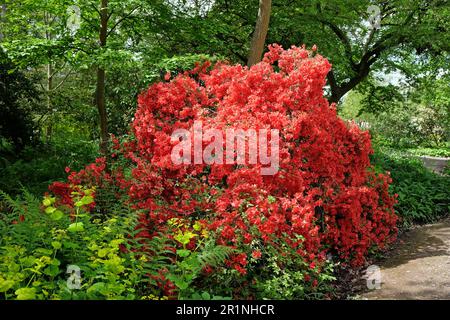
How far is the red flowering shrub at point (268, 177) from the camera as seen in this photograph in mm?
5105

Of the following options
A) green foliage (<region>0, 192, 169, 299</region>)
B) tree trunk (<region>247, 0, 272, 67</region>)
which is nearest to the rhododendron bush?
green foliage (<region>0, 192, 169, 299</region>)

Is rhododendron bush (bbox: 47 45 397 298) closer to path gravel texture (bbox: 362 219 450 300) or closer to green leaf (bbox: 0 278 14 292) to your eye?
path gravel texture (bbox: 362 219 450 300)

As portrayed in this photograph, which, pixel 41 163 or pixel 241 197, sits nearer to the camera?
pixel 241 197

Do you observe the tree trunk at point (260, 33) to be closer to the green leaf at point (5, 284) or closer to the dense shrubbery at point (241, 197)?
the dense shrubbery at point (241, 197)

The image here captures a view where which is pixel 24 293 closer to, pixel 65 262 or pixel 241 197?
pixel 65 262

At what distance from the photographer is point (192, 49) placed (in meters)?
10.7

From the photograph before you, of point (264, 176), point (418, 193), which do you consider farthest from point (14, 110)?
point (418, 193)

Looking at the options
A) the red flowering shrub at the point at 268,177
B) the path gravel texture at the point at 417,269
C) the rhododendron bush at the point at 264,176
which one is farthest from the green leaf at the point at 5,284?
the path gravel texture at the point at 417,269

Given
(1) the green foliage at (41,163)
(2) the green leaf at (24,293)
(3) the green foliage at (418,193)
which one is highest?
(1) the green foliage at (41,163)

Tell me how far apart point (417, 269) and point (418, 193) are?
415 cm

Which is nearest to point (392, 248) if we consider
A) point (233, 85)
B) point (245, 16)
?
point (233, 85)

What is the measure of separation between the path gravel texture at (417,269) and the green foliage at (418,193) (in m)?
0.95

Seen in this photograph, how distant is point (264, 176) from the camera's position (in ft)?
17.9
